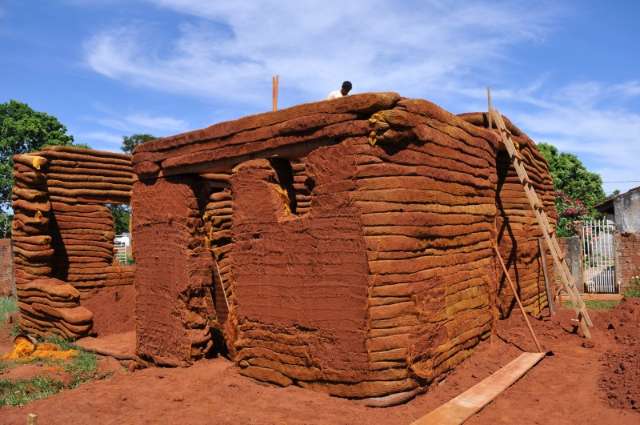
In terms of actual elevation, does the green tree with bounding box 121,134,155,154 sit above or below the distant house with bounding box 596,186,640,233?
above

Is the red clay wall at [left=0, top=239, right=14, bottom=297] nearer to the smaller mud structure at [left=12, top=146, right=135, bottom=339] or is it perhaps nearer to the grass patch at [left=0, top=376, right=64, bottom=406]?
the smaller mud structure at [left=12, top=146, right=135, bottom=339]

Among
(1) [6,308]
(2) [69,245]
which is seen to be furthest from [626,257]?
(1) [6,308]

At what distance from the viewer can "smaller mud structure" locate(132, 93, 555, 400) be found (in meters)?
5.11

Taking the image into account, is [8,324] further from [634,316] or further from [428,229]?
[634,316]

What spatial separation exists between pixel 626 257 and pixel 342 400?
13474 mm

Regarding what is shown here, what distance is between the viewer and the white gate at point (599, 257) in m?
16.3

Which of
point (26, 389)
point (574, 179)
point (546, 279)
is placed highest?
point (574, 179)

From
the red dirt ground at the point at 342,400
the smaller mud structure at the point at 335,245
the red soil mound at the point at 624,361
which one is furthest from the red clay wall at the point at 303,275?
the red soil mound at the point at 624,361

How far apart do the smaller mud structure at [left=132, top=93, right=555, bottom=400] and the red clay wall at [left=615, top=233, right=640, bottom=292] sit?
960cm

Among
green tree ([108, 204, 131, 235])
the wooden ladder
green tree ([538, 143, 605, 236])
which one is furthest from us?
green tree ([108, 204, 131, 235])

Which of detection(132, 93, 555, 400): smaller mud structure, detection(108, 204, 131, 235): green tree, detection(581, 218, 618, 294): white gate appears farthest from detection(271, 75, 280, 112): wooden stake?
Result: detection(108, 204, 131, 235): green tree

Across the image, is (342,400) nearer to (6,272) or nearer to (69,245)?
(69,245)

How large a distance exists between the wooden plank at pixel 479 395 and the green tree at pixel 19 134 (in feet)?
91.6

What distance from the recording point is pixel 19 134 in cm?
2795
